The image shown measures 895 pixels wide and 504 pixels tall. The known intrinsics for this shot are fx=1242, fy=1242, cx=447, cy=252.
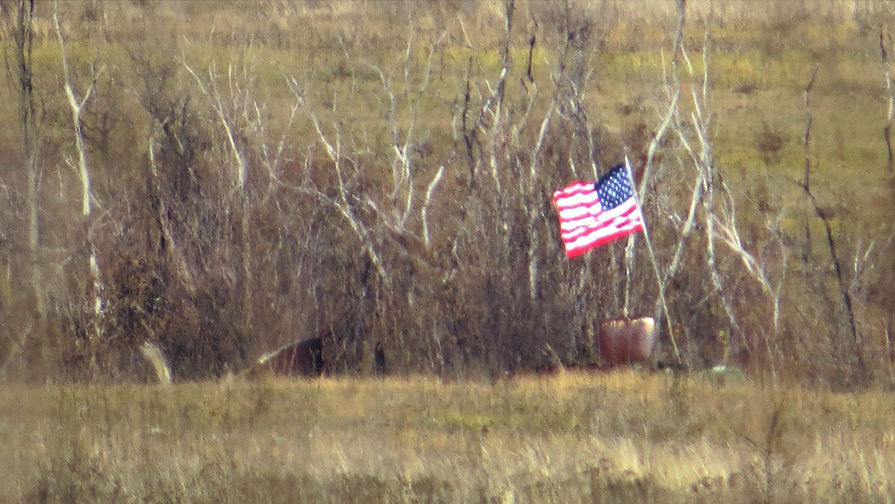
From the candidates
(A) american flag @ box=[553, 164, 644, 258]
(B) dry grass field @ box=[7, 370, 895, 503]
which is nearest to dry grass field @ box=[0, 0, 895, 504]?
(B) dry grass field @ box=[7, 370, 895, 503]

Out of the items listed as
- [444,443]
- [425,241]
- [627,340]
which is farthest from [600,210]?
[425,241]

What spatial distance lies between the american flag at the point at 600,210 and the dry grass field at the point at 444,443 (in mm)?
1770

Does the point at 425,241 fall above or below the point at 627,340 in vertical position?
above

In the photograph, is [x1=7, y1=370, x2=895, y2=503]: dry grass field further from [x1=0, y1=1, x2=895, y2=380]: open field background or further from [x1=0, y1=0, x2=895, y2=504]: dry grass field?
[x1=0, y1=1, x2=895, y2=380]: open field background

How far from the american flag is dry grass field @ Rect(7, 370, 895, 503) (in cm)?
177

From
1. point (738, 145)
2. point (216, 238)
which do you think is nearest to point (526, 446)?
point (216, 238)

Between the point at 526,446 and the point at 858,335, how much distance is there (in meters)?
11.4

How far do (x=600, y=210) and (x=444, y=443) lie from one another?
5839mm

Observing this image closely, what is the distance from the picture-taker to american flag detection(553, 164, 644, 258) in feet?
48.1

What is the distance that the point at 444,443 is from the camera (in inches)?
377

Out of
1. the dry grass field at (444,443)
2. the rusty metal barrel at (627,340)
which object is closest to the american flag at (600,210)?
the dry grass field at (444,443)

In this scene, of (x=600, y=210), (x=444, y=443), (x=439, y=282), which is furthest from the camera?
(x=439, y=282)

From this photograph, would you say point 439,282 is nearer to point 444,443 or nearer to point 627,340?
point 627,340

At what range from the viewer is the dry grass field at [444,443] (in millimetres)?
7258
